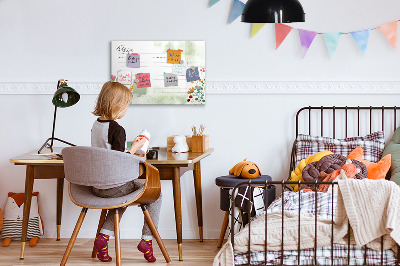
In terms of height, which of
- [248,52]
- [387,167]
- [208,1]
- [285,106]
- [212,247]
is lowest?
[212,247]

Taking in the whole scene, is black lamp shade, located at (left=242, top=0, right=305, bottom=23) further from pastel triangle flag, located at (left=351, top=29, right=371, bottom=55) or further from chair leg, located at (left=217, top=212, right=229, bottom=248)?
chair leg, located at (left=217, top=212, right=229, bottom=248)

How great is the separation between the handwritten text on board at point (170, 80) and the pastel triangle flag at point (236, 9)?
56cm

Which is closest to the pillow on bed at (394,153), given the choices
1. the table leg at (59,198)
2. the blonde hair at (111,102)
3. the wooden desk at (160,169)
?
the wooden desk at (160,169)

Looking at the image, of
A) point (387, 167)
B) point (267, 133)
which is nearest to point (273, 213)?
point (387, 167)

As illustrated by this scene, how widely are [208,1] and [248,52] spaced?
46 centimetres

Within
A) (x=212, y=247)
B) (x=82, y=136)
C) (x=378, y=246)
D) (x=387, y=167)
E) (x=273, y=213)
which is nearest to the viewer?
(x=378, y=246)

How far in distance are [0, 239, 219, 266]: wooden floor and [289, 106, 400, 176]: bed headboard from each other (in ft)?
2.98

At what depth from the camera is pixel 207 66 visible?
4.34m

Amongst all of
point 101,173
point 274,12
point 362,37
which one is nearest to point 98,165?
point 101,173

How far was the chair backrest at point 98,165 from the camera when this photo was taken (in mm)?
3186

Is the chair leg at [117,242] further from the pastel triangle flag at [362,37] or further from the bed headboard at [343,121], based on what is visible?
the pastel triangle flag at [362,37]

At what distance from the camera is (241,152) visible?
4379 mm

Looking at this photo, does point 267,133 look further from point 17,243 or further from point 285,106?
point 17,243

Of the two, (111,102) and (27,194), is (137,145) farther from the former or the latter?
(27,194)
